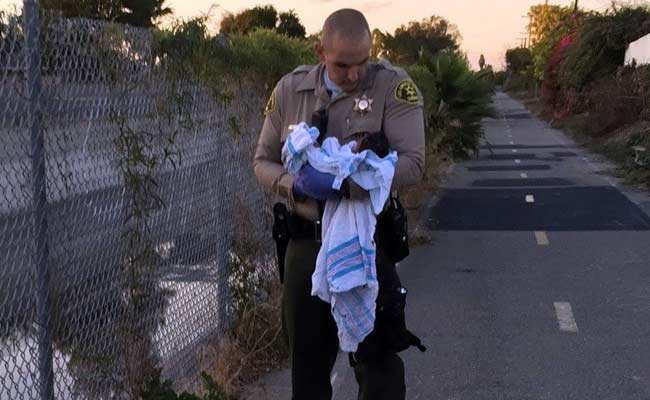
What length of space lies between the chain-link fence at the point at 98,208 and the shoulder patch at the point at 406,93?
1.23m

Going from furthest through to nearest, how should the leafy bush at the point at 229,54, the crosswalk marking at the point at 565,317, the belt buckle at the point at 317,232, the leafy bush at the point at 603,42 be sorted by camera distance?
1. the leafy bush at the point at 603,42
2. the crosswalk marking at the point at 565,317
3. the leafy bush at the point at 229,54
4. the belt buckle at the point at 317,232

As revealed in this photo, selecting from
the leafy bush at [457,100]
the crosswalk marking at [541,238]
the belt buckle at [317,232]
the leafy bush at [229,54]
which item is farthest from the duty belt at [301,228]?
the leafy bush at [457,100]

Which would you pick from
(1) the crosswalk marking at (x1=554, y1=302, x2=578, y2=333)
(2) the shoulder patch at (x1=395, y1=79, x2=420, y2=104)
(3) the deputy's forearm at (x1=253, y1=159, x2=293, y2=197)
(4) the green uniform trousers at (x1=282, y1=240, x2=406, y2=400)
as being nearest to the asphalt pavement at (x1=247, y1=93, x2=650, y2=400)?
(1) the crosswalk marking at (x1=554, y1=302, x2=578, y2=333)

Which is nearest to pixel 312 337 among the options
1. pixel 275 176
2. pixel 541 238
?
pixel 275 176

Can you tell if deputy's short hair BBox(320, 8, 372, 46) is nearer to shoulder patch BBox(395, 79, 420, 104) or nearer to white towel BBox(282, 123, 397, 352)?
shoulder patch BBox(395, 79, 420, 104)

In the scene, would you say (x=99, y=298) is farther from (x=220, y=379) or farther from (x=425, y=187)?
(x=425, y=187)

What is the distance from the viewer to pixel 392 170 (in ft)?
10.0

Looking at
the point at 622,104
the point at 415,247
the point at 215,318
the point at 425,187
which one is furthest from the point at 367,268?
the point at 622,104

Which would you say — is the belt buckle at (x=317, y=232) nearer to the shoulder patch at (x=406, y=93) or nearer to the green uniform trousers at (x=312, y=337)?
the green uniform trousers at (x=312, y=337)

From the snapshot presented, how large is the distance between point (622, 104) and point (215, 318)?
2094 centimetres

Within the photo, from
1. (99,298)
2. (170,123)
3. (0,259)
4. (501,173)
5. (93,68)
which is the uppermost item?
(93,68)

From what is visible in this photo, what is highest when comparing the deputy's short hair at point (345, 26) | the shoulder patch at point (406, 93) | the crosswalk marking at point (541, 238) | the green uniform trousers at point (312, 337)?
the deputy's short hair at point (345, 26)

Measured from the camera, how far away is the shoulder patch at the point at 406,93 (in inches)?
125

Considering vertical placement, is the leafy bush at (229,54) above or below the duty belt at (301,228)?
above
